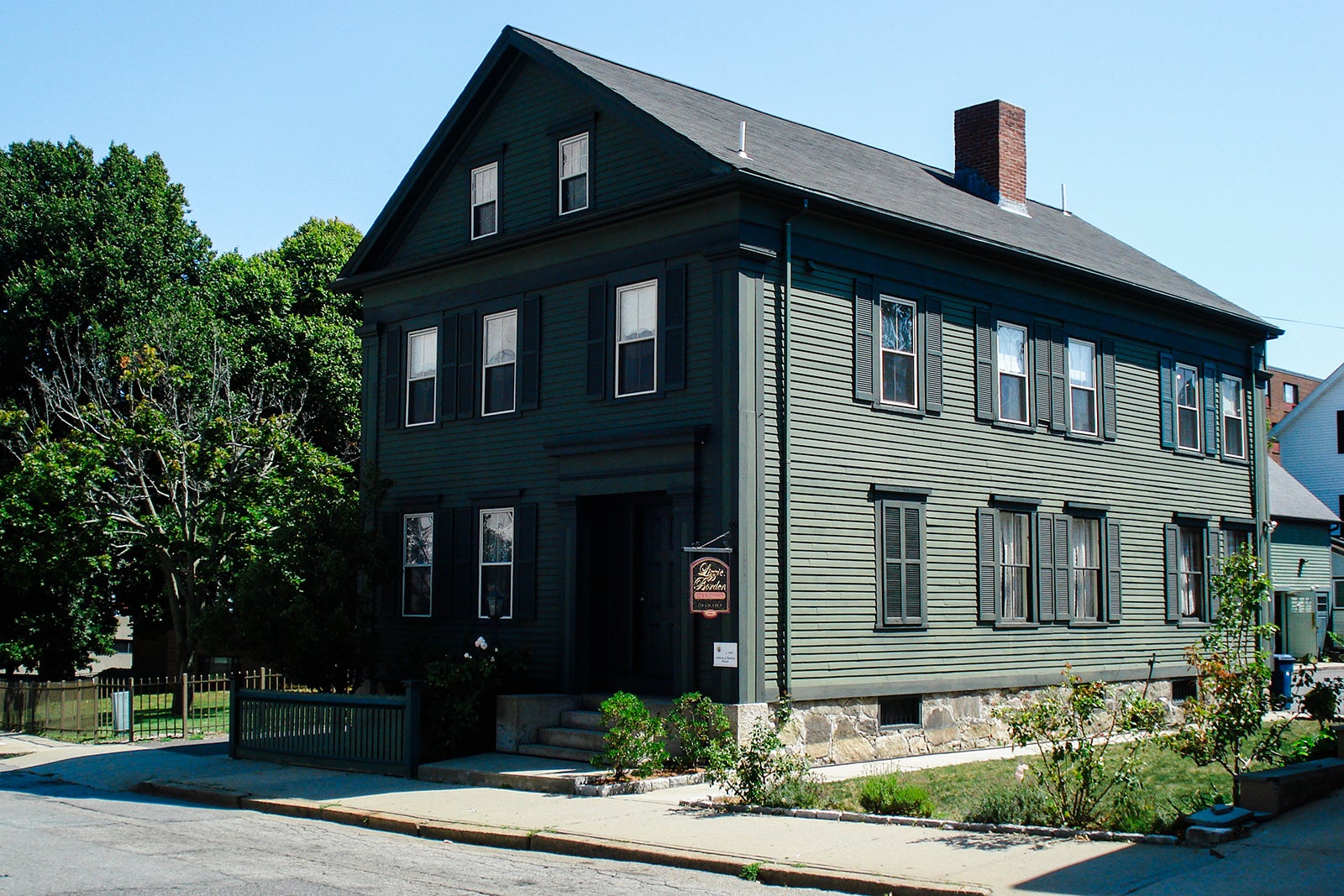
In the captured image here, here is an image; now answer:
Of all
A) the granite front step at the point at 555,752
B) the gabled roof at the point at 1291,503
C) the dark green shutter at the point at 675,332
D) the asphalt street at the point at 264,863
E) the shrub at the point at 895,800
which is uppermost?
the dark green shutter at the point at 675,332

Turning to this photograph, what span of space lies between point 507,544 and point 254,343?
18.3 m

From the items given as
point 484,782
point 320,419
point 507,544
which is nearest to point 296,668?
point 507,544

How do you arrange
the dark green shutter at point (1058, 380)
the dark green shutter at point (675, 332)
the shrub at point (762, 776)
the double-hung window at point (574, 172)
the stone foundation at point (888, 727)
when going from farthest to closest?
the dark green shutter at point (1058, 380), the double-hung window at point (574, 172), the dark green shutter at point (675, 332), the stone foundation at point (888, 727), the shrub at point (762, 776)

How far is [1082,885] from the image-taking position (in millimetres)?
9086

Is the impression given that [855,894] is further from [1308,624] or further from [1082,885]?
[1308,624]

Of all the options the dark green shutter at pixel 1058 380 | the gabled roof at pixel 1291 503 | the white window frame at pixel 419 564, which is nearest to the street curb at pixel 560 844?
the white window frame at pixel 419 564

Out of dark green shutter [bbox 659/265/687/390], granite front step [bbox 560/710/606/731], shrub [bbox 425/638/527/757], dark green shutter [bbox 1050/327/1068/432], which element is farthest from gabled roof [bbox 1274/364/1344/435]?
shrub [bbox 425/638/527/757]

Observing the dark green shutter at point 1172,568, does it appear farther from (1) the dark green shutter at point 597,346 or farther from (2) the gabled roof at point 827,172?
(1) the dark green shutter at point 597,346

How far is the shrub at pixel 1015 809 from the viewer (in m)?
11.3

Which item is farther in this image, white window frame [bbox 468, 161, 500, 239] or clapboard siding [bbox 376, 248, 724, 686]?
white window frame [bbox 468, 161, 500, 239]

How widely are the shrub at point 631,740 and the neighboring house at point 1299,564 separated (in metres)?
25.3

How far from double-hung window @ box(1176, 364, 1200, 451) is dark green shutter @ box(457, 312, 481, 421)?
12.3m

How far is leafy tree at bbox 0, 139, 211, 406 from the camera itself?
1232 inches

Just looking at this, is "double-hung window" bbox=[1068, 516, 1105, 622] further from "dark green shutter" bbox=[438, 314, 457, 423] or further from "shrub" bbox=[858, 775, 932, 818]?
"dark green shutter" bbox=[438, 314, 457, 423]
